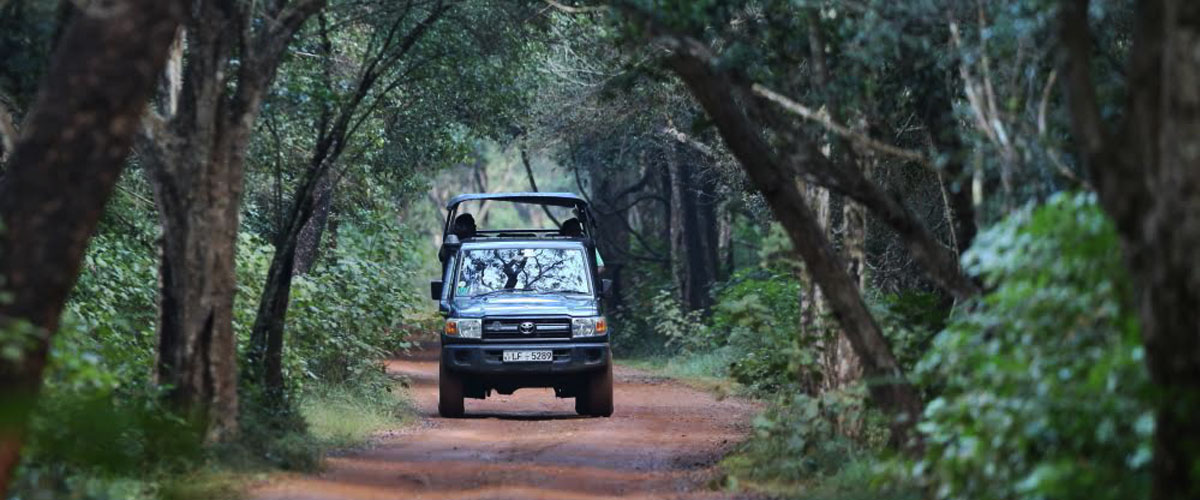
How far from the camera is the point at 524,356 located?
18.8 m

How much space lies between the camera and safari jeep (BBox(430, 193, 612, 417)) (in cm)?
1884

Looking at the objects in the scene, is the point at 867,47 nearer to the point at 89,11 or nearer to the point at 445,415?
the point at 89,11

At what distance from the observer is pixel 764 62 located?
12.5 metres

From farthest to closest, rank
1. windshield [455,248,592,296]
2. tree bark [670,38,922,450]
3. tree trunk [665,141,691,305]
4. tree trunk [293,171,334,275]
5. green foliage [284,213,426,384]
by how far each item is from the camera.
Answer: tree trunk [665,141,691,305] < tree trunk [293,171,334,275] < windshield [455,248,592,296] < green foliage [284,213,426,384] < tree bark [670,38,922,450]

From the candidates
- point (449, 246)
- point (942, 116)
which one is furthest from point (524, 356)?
point (942, 116)

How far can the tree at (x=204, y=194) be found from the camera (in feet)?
40.9

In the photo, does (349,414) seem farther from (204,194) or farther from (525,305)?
(204,194)

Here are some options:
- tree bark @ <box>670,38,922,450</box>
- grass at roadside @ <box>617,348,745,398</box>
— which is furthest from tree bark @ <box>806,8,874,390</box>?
grass at roadside @ <box>617,348,745,398</box>

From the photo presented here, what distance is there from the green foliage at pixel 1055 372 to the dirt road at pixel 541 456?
4.06 metres

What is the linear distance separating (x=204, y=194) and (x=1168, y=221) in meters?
7.74

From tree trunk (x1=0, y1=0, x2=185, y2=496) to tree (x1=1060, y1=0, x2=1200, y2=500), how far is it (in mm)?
4594

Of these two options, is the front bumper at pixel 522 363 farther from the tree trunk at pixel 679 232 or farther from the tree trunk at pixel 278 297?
the tree trunk at pixel 679 232

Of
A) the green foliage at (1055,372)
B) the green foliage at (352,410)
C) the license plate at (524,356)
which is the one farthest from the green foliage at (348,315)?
the green foliage at (1055,372)

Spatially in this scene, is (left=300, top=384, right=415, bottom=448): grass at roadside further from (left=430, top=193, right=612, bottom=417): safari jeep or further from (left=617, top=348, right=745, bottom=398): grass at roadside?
(left=617, top=348, right=745, bottom=398): grass at roadside
